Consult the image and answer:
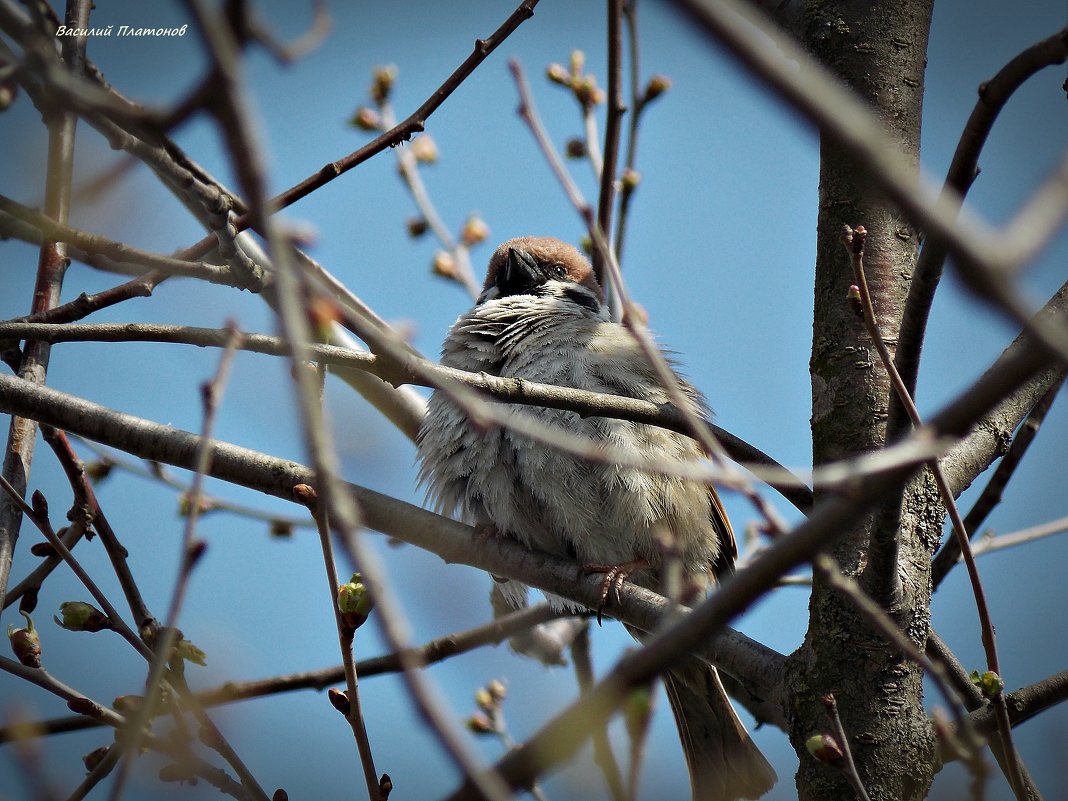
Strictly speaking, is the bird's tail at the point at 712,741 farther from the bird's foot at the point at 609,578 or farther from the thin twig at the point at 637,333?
the thin twig at the point at 637,333

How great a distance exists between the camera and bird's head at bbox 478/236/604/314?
5.38 m

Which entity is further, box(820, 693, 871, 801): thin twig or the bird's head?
the bird's head

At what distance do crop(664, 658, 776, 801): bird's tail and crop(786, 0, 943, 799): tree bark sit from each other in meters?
1.27

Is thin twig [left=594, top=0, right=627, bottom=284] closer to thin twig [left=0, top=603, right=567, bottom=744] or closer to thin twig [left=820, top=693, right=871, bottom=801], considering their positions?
thin twig [left=0, top=603, right=567, bottom=744]

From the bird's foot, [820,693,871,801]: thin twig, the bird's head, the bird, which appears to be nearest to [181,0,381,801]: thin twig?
[820,693,871,801]: thin twig

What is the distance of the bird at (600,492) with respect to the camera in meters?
3.99

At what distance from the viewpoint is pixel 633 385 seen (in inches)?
161

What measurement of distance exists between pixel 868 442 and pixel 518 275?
9.29 ft

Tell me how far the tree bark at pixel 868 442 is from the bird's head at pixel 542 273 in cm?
221

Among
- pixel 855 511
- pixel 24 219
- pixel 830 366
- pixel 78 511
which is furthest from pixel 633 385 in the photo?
pixel 855 511

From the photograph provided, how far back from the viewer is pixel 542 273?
18.2 feet

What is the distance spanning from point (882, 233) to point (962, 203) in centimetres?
137

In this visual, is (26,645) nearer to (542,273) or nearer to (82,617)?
(82,617)

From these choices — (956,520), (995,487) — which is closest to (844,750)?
(956,520)
